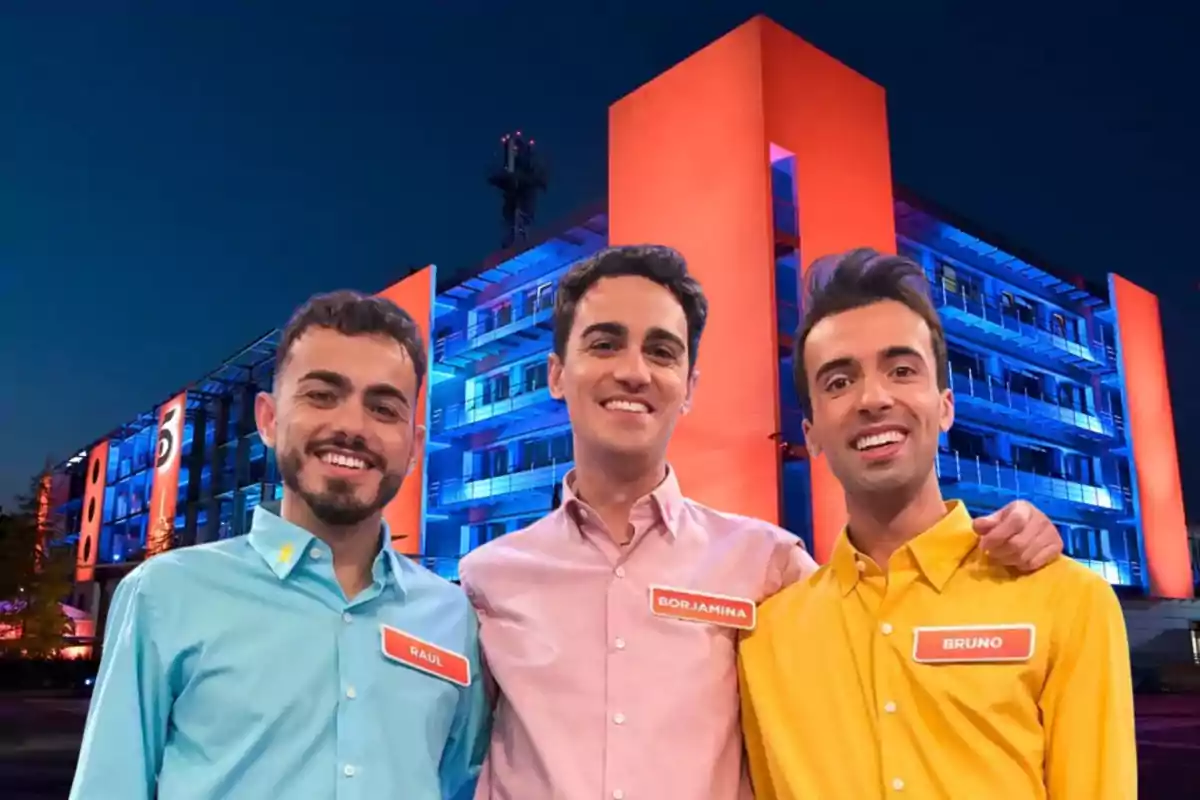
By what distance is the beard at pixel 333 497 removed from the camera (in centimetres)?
261

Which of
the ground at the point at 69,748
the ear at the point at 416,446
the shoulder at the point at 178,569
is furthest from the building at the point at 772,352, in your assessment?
the shoulder at the point at 178,569

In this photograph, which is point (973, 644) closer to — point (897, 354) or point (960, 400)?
point (897, 354)

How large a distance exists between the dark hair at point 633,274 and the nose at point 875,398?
2.41ft

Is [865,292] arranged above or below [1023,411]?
below

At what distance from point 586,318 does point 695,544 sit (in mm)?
816

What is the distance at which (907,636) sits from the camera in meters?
2.37

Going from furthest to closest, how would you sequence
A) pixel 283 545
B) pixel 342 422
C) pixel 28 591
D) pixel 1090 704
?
pixel 28 591 → pixel 342 422 → pixel 283 545 → pixel 1090 704

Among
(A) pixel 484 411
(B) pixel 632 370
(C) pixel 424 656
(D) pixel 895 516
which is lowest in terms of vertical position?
(C) pixel 424 656

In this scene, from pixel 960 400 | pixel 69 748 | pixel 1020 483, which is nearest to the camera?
pixel 69 748

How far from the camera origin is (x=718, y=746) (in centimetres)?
257

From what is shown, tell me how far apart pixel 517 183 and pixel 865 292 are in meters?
34.6

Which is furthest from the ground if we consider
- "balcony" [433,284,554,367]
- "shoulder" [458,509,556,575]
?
"balcony" [433,284,554,367]

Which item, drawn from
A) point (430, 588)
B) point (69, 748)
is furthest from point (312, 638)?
point (69, 748)

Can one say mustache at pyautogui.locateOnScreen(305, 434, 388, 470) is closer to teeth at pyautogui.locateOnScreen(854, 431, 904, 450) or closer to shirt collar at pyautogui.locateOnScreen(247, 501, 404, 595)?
shirt collar at pyautogui.locateOnScreen(247, 501, 404, 595)
